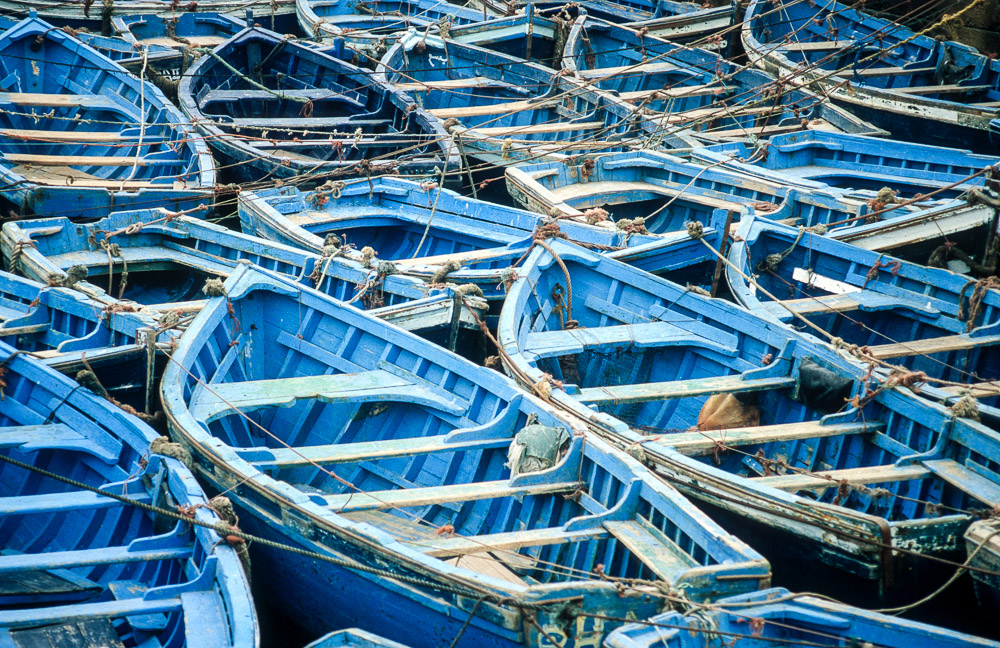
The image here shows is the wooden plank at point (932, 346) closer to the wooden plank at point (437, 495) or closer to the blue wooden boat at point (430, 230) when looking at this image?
the blue wooden boat at point (430, 230)

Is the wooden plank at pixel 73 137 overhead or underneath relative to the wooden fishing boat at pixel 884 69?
underneath

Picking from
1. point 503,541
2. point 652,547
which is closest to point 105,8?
point 503,541

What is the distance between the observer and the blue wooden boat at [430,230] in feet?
32.7

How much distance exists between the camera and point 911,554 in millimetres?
6457

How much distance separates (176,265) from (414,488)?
4591mm

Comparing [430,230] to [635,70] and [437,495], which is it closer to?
[437,495]

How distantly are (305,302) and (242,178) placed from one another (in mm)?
4438

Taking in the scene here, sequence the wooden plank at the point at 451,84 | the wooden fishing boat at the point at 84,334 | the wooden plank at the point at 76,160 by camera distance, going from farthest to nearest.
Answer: the wooden plank at the point at 451,84 → the wooden plank at the point at 76,160 → the wooden fishing boat at the point at 84,334

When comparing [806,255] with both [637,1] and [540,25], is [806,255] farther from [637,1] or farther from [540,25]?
[637,1]

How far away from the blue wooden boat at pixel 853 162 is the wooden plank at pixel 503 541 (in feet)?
22.6

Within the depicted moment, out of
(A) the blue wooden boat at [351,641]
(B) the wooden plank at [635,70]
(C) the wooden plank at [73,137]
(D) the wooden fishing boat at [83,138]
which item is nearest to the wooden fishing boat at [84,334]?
(D) the wooden fishing boat at [83,138]

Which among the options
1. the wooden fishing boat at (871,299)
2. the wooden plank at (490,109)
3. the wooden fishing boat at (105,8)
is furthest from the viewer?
the wooden fishing boat at (105,8)

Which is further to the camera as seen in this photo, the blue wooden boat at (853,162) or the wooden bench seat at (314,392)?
the blue wooden boat at (853,162)

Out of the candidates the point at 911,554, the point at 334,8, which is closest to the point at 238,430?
the point at 911,554
